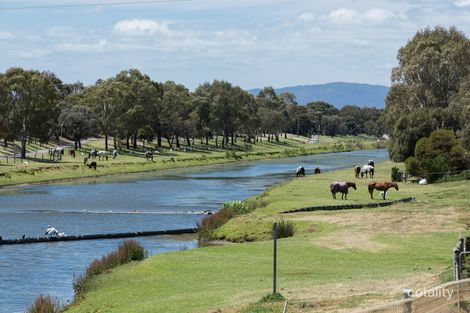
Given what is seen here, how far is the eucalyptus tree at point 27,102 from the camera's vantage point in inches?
4983

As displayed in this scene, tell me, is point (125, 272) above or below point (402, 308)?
below

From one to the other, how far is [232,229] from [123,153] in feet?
318

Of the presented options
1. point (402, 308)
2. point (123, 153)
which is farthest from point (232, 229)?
point (123, 153)

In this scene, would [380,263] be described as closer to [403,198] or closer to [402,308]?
[402,308]

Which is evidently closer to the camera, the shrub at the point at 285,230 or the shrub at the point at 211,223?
the shrub at the point at 285,230

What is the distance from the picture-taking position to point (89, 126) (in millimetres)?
145250

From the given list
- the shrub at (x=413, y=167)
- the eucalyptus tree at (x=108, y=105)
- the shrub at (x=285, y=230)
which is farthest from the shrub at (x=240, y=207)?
the eucalyptus tree at (x=108, y=105)

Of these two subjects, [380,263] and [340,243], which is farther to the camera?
[340,243]

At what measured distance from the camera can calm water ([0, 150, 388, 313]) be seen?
38.3 metres

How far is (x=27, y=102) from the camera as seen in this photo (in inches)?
5064

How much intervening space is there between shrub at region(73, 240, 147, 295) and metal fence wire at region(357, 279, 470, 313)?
1911 centimetres

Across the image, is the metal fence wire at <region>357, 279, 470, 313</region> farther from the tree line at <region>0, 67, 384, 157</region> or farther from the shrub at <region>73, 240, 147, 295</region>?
the tree line at <region>0, 67, 384, 157</region>

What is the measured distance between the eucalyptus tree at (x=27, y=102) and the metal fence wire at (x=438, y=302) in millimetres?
111675

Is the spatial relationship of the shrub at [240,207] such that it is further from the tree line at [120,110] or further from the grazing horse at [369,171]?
the tree line at [120,110]
